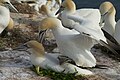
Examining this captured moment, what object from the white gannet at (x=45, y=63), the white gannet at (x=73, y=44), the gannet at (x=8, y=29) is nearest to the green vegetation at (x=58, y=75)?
the white gannet at (x=45, y=63)

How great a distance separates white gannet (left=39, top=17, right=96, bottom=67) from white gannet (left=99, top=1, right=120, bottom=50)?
Answer: 3.15 feet

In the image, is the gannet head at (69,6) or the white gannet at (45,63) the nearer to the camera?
the white gannet at (45,63)

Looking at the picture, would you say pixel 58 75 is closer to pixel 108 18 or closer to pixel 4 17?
pixel 4 17

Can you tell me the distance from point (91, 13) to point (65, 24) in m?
0.69

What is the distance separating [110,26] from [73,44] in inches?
58.9

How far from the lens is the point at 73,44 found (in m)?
6.21

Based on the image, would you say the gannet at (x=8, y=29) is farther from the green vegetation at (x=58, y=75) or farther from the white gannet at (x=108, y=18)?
the green vegetation at (x=58, y=75)

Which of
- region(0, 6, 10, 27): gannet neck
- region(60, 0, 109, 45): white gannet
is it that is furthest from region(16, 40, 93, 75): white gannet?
region(0, 6, 10, 27): gannet neck

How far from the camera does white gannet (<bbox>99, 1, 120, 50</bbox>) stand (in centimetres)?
722

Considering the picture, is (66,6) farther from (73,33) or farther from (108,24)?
(73,33)

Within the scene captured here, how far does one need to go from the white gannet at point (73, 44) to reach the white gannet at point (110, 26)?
0.96m

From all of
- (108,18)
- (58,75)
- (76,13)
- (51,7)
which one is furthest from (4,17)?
(51,7)

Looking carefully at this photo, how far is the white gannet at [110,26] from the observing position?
7.22 m

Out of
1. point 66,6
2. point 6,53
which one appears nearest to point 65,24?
point 66,6
